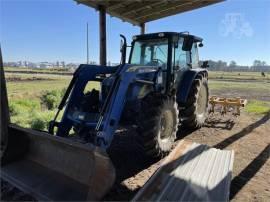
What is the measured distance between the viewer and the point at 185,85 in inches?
235

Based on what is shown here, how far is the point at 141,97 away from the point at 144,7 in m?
3.19

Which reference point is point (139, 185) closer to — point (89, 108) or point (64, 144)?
point (64, 144)

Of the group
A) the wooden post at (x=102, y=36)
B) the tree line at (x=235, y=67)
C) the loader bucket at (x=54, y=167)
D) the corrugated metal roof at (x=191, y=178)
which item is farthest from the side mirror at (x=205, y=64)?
the tree line at (x=235, y=67)

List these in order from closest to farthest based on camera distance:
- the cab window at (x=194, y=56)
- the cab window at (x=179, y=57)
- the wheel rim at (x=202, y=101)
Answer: the cab window at (x=179, y=57)
the cab window at (x=194, y=56)
the wheel rim at (x=202, y=101)

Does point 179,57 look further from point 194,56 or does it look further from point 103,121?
point 103,121

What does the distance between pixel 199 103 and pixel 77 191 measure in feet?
15.7

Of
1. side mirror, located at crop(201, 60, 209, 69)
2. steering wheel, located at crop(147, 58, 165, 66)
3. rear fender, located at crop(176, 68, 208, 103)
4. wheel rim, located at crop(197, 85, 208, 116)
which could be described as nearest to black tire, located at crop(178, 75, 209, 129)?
rear fender, located at crop(176, 68, 208, 103)

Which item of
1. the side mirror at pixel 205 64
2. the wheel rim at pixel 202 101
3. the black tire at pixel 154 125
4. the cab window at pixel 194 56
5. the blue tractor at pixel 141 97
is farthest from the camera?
the side mirror at pixel 205 64

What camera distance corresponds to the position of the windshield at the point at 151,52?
5648mm

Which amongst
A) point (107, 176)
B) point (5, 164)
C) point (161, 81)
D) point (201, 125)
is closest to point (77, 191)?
point (107, 176)

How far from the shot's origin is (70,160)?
3461 mm

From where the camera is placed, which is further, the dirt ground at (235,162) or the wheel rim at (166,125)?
the wheel rim at (166,125)

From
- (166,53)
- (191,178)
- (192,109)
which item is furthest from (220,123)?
(191,178)

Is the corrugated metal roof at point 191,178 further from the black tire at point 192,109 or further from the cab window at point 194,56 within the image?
the cab window at point 194,56
